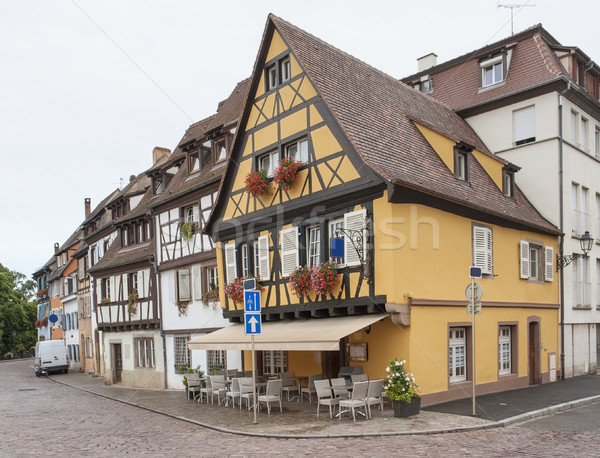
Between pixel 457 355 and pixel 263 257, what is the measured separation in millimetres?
6345

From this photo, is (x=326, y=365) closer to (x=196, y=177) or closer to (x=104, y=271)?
(x=196, y=177)

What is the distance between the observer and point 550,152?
22.0 meters

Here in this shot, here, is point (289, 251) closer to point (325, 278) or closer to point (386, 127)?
point (325, 278)

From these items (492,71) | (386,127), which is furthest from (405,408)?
(492,71)

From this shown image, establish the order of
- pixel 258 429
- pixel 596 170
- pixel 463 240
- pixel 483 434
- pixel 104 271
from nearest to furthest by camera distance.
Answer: pixel 483 434, pixel 258 429, pixel 463 240, pixel 596 170, pixel 104 271

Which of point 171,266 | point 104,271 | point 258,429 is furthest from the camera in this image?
point 104,271

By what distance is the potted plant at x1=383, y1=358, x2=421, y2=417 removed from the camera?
45.4 feet

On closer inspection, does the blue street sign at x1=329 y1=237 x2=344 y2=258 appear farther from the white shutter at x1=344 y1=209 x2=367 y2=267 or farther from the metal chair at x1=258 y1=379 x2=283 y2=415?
the metal chair at x1=258 y1=379 x2=283 y2=415

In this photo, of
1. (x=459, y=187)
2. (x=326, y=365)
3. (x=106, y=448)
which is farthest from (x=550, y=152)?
(x=106, y=448)

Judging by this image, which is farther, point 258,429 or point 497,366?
point 497,366

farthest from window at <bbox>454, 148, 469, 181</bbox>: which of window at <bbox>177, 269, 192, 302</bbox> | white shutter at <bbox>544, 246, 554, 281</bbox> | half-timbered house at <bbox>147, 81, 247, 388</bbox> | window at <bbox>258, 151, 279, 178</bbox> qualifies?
window at <bbox>177, 269, 192, 302</bbox>

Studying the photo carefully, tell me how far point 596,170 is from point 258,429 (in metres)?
17.7

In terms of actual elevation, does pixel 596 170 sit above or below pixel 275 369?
above

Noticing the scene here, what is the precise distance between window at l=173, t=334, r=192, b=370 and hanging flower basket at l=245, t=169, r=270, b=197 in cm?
871
